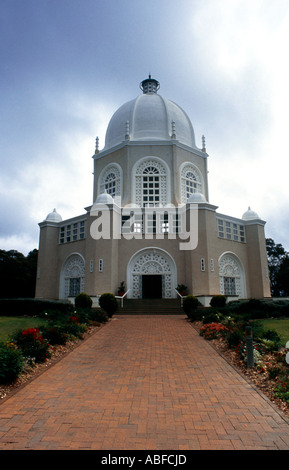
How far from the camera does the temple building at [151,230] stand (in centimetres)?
2212

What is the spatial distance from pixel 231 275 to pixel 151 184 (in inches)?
374

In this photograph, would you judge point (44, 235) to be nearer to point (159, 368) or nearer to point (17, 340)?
point (17, 340)

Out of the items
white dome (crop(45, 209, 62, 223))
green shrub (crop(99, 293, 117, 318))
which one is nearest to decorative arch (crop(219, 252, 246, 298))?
green shrub (crop(99, 293, 117, 318))

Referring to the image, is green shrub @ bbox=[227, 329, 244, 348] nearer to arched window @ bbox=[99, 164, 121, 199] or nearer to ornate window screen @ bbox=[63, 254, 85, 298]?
ornate window screen @ bbox=[63, 254, 85, 298]

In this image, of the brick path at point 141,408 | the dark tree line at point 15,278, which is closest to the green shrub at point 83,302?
the brick path at point 141,408

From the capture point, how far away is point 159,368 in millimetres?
7191

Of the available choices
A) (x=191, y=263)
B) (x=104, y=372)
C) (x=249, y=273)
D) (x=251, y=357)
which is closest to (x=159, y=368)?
(x=104, y=372)

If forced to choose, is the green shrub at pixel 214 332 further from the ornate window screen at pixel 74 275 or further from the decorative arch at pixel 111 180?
the decorative arch at pixel 111 180

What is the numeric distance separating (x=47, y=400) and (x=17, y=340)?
11.3 feet

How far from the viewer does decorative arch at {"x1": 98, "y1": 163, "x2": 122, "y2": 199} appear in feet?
88.9

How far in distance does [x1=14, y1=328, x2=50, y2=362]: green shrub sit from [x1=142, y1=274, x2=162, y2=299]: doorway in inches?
588

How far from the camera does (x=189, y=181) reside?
90.9ft

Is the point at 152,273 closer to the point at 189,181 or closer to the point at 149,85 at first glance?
the point at 189,181

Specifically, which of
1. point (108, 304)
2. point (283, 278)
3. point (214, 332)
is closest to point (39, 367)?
point (214, 332)
